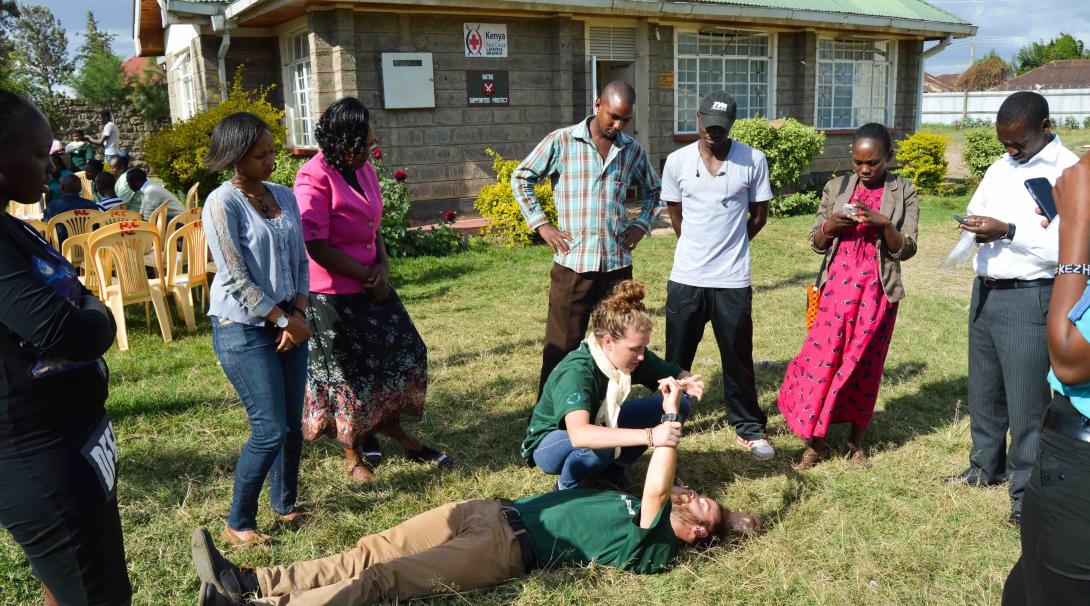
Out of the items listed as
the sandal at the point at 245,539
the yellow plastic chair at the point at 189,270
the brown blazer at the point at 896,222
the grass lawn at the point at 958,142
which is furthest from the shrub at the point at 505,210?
the grass lawn at the point at 958,142

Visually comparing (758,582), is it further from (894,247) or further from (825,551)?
(894,247)

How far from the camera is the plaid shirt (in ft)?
15.2

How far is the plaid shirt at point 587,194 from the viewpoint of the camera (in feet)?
15.2

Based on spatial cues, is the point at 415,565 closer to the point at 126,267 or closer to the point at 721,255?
the point at 721,255

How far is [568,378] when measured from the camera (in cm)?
357

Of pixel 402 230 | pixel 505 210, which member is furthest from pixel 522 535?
pixel 505 210

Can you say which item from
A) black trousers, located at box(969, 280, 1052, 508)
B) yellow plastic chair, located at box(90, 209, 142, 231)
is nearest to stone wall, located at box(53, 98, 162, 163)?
yellow plastic chair, located at box(90, 209, 142, 231)

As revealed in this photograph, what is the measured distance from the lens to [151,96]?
93.8 feet

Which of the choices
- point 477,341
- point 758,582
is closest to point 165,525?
point 758,582

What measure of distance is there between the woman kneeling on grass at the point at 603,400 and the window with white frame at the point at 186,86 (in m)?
12.5

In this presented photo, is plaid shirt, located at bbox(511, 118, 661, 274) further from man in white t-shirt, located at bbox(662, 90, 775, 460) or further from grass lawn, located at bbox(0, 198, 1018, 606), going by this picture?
grass lawn, located at bbox(0, 198, 1018, 606)

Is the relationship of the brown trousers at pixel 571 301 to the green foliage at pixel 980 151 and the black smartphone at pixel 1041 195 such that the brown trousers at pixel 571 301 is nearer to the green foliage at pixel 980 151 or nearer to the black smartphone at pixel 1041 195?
the black smartphone at pixel 1041 195

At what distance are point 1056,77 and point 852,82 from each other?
40520mm

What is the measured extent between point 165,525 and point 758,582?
8.89 feet
